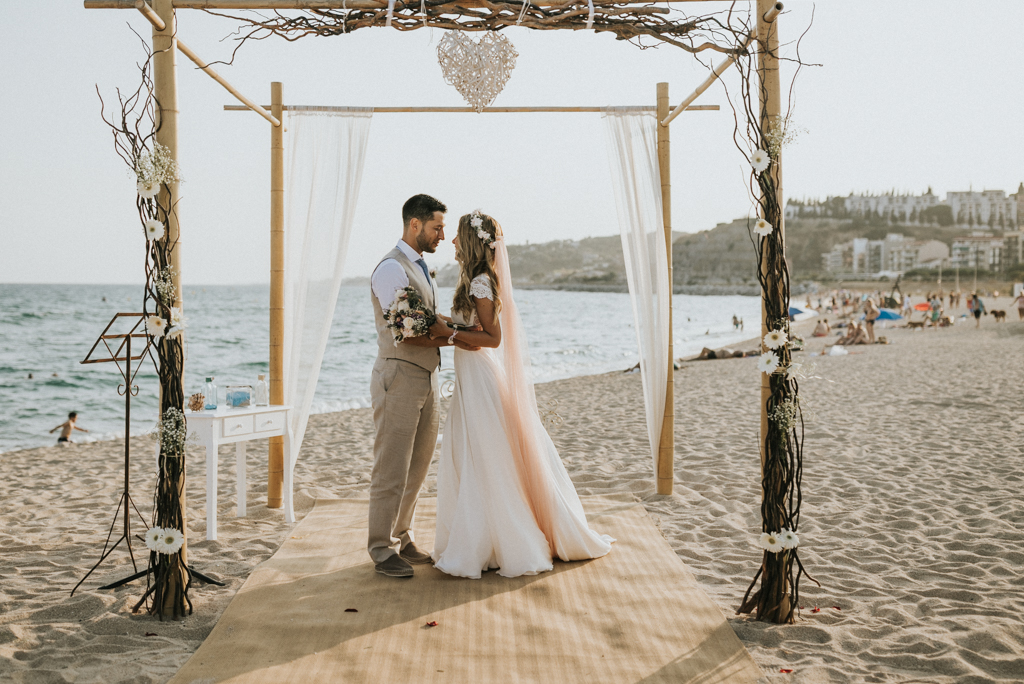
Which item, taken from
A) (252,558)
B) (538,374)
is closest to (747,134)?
(252,558)

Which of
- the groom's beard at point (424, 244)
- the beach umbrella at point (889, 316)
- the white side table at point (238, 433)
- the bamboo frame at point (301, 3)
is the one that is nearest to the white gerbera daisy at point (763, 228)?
the bamboo frame at point (301, 3)

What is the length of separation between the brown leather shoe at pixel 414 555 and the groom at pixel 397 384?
7.0 inches

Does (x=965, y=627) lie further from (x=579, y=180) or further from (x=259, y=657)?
(x=579, y=180)

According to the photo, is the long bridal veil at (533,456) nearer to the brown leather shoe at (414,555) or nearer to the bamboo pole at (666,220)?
the brown leather shoe at (414,555)

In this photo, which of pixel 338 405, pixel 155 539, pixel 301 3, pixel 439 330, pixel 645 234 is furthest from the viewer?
pixel 338 405

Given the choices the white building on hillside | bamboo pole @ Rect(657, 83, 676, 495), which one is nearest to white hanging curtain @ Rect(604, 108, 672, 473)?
bamboo pole @ Rect(657, 83, 676, 495)

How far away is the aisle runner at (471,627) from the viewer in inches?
98.7

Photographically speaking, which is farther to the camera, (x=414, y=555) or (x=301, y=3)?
(x=414, y=555)

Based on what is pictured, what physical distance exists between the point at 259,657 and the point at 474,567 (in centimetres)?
111

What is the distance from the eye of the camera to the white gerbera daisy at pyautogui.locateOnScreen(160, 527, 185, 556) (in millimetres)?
2988

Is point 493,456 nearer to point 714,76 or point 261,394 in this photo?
point 261,394

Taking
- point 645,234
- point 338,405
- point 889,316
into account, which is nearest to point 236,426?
point 645,234

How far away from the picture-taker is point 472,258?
11.6 feet

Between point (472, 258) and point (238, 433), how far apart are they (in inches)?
71.4
